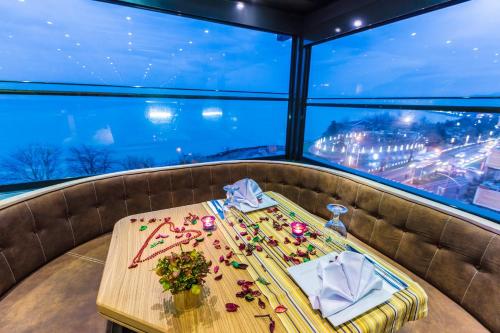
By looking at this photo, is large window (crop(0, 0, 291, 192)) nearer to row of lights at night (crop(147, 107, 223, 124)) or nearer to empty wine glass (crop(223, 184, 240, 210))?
row of lights at night (crop(147, 107, 223, 124))

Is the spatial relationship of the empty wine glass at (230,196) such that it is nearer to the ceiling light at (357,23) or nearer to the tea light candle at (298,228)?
the tea light candle at (298,228)

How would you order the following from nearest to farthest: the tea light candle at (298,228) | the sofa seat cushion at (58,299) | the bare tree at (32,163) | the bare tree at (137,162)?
the sofa seat cushion at (58,299) → the tea light candle at (298,228) → the bare tree at (32,163) → the bare tree at (137,162)

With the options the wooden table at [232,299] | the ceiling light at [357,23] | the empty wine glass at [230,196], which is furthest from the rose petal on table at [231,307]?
the ceiling light at [357,23]

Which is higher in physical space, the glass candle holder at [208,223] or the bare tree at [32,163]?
the bare tree at [32,163]

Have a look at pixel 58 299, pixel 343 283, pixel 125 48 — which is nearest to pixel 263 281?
pixel 343 283

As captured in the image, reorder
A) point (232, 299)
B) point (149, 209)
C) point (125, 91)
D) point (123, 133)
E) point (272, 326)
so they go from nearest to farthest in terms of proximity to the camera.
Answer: point (272, 326), point (232, 299), point (149, 209), point (125, 91), point (123, 133)

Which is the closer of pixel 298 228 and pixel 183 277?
pixel 183 277

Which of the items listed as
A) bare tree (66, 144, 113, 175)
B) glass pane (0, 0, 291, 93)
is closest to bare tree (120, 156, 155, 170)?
bare tree (66, 144, 113, 175)

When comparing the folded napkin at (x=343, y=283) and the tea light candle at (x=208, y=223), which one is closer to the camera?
the folded napkin at (x=343, y=283)

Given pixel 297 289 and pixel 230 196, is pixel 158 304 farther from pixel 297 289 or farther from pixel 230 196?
pixel 230 196
